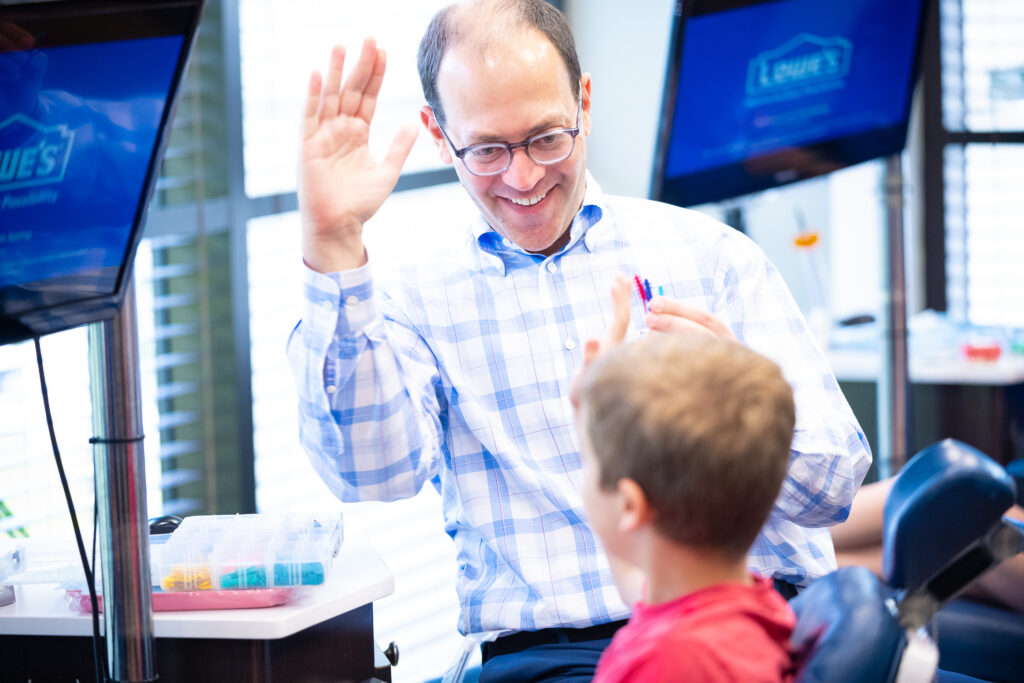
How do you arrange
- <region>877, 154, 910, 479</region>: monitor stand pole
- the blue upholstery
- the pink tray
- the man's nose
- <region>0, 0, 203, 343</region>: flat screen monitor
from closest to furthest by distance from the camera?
<region>0, 0, 203, 343</region>: flat screen monitor → the pink tray → the man's nose → the blue upholstery → <region>877, 154, 910, 479</region>: monitor stand pole

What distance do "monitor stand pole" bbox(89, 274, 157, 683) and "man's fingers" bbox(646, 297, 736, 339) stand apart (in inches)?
24.3

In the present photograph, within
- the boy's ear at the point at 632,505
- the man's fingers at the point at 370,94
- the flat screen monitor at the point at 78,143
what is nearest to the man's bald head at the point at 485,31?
the man's fingers at the point at 370,94

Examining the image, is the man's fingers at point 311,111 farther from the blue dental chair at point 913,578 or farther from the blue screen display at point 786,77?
the blue screen display at point 786,77

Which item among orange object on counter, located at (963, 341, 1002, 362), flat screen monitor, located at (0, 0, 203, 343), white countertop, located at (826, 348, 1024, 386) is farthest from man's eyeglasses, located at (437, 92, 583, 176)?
orange object on counter, located at (963, 341, 1002, 362)

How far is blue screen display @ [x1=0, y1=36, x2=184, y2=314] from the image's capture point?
3.70ft

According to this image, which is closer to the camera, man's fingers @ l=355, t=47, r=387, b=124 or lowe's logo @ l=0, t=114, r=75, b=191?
lowe's logo @ l=0, t=114, r=75, b=191

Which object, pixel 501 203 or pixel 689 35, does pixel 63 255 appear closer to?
pixel 501 203

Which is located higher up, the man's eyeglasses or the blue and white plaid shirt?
the man's eyeglasses

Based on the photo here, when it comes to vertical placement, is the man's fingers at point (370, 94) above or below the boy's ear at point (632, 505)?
above

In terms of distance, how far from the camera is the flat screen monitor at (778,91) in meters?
2.46

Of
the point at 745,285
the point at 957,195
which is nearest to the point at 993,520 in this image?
the point at 745,285

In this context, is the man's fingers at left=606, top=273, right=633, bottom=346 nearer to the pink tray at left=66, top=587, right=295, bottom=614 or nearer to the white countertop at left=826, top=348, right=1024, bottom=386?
the pink tray at left=66, top=587, right=295, bottom=614

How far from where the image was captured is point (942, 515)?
1083 mm

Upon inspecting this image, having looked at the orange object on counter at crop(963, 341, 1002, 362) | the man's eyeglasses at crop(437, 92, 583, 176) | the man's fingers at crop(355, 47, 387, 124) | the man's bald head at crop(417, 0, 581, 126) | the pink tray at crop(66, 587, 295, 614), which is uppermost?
the man's bald head at crop(417, 0, 581, 126)
